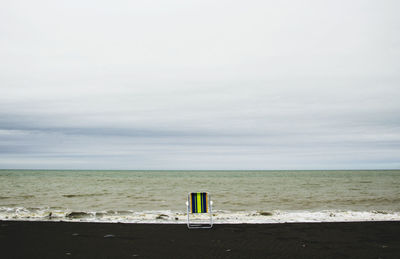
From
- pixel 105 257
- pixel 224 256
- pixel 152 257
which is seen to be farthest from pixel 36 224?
pixel 224 256

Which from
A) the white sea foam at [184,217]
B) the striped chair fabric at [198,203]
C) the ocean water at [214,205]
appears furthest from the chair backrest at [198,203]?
the ocean water at [214,205]

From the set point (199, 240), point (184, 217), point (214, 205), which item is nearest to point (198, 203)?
point (199, 240)

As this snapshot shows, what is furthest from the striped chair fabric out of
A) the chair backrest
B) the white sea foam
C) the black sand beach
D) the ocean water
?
the ocean water

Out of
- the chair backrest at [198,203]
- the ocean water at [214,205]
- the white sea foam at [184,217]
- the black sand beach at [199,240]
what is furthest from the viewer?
the ocean water at [214,205]

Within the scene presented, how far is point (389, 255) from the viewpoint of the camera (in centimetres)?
572

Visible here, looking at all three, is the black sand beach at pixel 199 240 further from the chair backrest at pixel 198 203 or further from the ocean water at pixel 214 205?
the ocean water at pixel 214 205

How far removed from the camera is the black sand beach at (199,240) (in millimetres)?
5902

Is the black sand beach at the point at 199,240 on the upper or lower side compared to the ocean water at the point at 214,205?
upper

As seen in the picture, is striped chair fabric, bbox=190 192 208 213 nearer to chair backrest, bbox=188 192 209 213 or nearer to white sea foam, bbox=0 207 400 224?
chair backrest, bbox=188 192 209 213

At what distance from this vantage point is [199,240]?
23.2 feet

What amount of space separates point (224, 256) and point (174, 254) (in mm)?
954

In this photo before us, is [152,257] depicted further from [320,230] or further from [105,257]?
[320,230]

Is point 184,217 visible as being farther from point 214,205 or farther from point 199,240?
point 214,205

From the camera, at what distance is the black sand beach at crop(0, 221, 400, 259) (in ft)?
19.4
